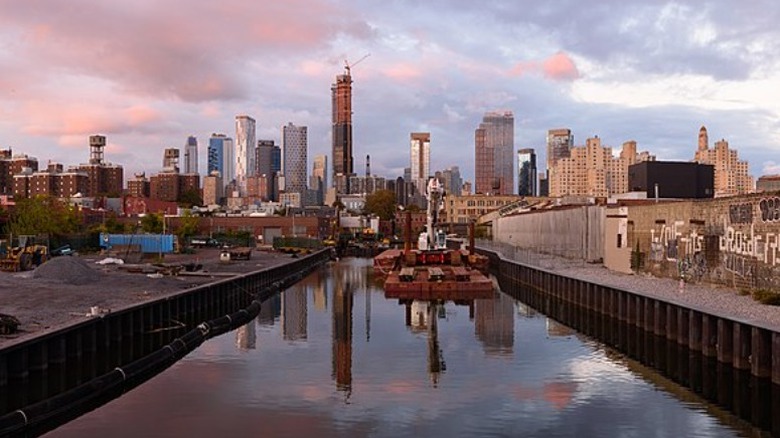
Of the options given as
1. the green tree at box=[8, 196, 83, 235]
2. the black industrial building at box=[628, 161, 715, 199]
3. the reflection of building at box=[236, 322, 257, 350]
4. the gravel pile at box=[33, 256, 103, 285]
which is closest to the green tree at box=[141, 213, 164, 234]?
the green tree at box=[8, 196, 83, 235]

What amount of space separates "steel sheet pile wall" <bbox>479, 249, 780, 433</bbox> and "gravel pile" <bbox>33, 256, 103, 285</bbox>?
2644 centimetres

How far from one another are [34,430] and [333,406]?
8.00 m

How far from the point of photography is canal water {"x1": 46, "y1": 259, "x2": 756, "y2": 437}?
21688mm

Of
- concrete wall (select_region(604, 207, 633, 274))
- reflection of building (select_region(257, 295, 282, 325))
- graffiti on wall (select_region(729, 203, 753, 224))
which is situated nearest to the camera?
graffiti on wall (select_region(729, 203, 753, 224))

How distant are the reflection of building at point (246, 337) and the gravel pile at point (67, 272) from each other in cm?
982

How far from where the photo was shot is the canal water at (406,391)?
21688 millimetres

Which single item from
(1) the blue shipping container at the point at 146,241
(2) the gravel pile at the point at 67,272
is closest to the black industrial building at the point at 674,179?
(1) the blue shipping container at the point at 146,241

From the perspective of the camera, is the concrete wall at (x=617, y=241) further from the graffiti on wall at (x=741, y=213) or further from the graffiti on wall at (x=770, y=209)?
the graffiti on wall at (x=770, y=209)

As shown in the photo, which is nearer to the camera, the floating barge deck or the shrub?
the shrub

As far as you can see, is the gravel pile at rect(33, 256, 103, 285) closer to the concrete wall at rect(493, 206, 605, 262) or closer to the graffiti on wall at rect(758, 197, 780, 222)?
the graffiti on wall at rect(758, 197, 780, 222)

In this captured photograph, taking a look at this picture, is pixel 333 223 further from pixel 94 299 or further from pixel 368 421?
pixel 368 421

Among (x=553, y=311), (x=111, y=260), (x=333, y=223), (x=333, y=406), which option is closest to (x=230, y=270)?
(x=111, y=260)

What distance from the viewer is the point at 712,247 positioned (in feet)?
137

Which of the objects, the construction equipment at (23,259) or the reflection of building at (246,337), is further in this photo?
the construction equipment at (23,259)
